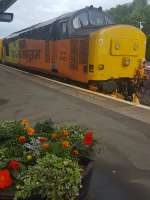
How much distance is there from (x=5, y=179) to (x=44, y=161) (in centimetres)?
40

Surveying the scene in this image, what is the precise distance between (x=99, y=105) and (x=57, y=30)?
664 centimetres

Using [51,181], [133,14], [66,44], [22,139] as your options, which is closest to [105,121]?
[22,139]

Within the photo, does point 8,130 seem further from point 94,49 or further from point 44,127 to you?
point 94,49

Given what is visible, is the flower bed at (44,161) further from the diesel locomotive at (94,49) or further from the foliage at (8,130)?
the diesel locomotive at (94,49)

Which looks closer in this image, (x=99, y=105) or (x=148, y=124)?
(x=148, y=124)

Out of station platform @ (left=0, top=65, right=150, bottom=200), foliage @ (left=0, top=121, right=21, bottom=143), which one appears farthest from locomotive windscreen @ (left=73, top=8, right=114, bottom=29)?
foliage @ (left=0, top=121, right=21, bottom=143)

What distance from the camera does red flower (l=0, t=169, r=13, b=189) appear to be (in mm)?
3938

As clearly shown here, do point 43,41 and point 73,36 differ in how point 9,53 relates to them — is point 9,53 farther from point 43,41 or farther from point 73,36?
point 73,36

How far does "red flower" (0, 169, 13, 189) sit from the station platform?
134 cm

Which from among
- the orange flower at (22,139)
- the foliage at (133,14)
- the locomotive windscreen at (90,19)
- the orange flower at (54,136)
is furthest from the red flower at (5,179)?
the foliage at (133,14)

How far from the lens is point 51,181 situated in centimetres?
390

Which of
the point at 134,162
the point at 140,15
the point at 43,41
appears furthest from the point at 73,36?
the point at 140,15

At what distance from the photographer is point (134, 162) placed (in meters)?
6.31

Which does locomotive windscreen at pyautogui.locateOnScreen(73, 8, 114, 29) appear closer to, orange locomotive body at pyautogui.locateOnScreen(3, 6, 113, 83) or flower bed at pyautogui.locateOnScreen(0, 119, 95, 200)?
orange locomotive body at pyautogui.locateOnScreen(3, 6, 113, 83)
